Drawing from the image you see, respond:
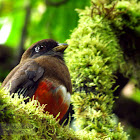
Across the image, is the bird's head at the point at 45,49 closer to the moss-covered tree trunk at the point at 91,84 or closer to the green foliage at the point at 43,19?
the moss-covered tree trunk at the point at 91,84

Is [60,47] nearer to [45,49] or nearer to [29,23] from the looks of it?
[45,49]

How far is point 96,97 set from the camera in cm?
272

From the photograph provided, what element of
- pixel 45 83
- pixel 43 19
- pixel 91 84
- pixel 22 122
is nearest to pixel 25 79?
pixel 45 83

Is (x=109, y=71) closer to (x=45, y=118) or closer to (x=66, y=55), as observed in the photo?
(x=66, y=55)

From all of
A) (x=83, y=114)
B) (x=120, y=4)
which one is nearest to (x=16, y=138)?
(x=83, y=114)

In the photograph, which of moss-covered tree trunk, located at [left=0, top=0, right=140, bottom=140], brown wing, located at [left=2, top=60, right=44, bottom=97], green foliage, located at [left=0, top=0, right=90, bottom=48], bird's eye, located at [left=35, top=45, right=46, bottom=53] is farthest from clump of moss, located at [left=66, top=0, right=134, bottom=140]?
green foliage, located at [left=0, top=0, right=90, bottom=48]

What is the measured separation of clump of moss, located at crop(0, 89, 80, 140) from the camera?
142 cm

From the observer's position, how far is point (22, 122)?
1.50m

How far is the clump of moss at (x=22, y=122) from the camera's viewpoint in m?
1.42

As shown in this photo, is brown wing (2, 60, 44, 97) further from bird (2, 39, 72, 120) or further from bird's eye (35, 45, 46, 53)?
bird's eye (35, 45, 46, 53)

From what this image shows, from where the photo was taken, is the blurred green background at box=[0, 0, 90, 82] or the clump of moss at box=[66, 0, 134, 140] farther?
the blurred green background at box=[0, 0, 90, 82]

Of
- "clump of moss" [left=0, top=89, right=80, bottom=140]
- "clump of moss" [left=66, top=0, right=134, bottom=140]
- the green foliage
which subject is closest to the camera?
A: "clump of moss" [left=0, top=89, right=80, bottom=140]

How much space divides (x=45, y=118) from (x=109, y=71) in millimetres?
1459

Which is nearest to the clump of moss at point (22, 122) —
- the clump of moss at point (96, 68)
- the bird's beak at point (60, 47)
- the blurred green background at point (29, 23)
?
the clump of moss at point (96, 68)
